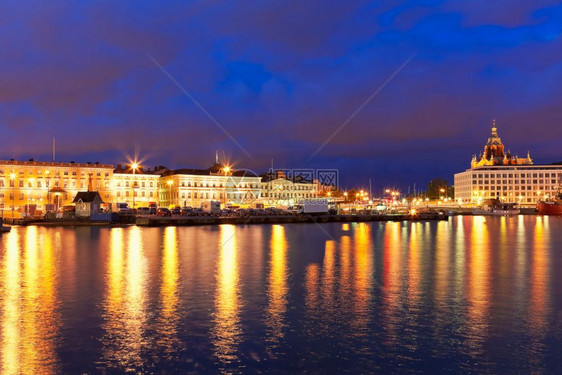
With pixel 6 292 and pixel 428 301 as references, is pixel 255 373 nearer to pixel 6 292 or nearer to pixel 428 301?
pixel 428 301

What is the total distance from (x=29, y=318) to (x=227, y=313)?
23.0ft

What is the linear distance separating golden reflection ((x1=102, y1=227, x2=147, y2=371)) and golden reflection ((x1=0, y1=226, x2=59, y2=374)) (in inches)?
64.6

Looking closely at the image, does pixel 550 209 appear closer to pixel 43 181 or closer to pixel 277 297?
pixel 43 181

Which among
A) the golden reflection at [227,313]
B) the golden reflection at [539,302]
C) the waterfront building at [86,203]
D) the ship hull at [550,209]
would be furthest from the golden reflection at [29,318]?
the ship hull at [550,209]

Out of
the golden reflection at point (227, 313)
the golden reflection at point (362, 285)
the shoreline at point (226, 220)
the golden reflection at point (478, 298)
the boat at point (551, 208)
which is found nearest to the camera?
the golden reflection at point (227, 313)

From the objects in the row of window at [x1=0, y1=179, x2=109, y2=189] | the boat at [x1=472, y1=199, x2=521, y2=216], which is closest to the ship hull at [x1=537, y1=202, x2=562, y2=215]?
the boat at [x1=472, y1=199, x2=521, y2=216]

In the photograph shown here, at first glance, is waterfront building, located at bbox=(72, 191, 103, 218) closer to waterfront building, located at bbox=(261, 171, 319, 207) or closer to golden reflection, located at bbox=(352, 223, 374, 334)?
golden reflection, located at bbox=(352, 223, 374, 334)

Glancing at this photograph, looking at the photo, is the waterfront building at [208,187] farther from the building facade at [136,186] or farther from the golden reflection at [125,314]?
the golden reflection at [125,314]

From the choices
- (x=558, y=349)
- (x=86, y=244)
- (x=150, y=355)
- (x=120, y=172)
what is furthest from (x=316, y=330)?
(x=120, y=172)

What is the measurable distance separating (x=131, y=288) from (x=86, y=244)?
25.4 m

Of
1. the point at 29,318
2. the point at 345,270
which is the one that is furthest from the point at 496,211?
the point at 29,318

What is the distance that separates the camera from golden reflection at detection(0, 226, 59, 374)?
46.2ft

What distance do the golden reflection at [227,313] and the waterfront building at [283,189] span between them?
126048mm

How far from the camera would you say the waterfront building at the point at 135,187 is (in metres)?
134
